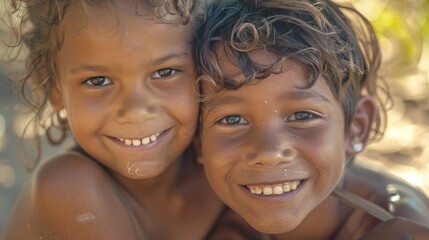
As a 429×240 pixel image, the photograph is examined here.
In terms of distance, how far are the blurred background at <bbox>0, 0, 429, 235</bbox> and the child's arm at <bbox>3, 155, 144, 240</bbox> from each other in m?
1.01

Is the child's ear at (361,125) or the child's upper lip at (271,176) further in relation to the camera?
the child's ear at (361,125)

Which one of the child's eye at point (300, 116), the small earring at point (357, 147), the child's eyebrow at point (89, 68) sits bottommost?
the small earring at point (357, 147)

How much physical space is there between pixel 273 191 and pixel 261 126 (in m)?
0.20

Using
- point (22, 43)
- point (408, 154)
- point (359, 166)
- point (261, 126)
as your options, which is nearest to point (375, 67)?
point (359, 166)

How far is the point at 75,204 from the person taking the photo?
252 cm

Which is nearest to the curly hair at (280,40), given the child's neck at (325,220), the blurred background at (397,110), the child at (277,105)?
the child at (277,105)

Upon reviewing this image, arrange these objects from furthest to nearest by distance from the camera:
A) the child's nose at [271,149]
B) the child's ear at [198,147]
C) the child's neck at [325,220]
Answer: the child's neck at [325,220] < the child's ear at [198,147] < the child's nose at [271,149]

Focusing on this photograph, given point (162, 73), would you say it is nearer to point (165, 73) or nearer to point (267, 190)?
point (165, 73)

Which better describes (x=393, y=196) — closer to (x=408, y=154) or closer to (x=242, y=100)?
(x=242, y=100)

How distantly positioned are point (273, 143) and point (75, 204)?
620 millimetres

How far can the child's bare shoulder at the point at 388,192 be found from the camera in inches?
106

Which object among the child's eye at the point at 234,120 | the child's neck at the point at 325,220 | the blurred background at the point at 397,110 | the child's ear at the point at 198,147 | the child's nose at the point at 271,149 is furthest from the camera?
the blurred background at the point at 397,110

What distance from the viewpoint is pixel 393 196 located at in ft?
9.09

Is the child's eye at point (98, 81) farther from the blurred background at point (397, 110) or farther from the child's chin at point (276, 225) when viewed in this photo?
the blurred background at point (397, 110)
